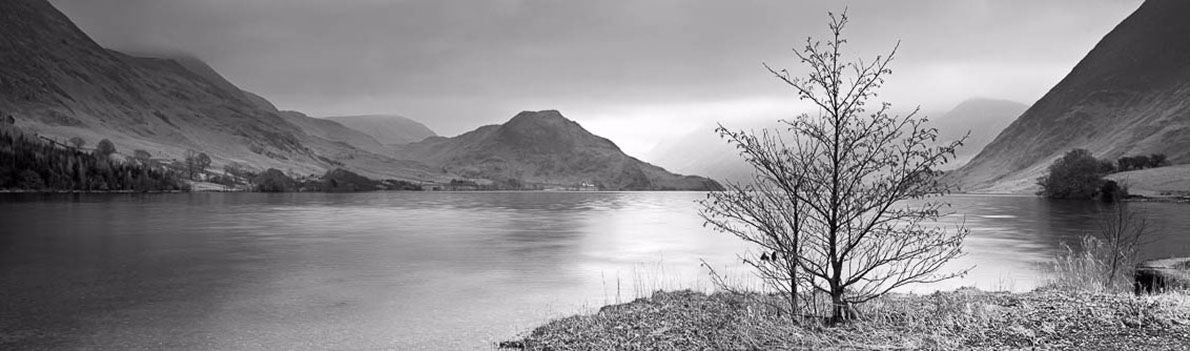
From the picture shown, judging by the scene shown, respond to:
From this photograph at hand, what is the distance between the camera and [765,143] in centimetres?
1498

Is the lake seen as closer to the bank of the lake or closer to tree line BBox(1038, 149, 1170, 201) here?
the bank of the lake

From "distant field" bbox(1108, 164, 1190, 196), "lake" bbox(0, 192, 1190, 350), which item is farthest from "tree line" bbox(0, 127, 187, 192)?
"distant field" bbox(1108, 164, 1190, 196)

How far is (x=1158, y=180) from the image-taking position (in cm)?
14112

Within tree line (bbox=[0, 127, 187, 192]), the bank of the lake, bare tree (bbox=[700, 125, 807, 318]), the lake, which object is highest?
tree line (bbox=[0, 127, 187, 192])

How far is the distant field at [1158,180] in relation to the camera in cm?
13162

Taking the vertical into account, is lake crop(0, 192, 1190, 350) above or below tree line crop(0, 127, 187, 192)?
below

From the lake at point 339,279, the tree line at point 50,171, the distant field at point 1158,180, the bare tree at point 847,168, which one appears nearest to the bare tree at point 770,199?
the bare tree at point 847,168

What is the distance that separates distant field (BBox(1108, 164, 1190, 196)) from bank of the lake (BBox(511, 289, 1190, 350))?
15035cm

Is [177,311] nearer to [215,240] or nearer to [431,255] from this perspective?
[431,255]

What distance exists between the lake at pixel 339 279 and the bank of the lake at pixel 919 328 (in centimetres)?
479

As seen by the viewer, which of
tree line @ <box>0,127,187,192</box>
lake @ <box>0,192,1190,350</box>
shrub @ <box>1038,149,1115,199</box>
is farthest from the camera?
tree line @ <box>0,127,187,192</box>

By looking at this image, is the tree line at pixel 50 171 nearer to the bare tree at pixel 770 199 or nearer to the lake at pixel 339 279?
the lake at pixel 339 279

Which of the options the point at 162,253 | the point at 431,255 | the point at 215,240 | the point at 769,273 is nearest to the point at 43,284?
the point at 162,253

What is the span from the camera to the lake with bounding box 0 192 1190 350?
20172mm
